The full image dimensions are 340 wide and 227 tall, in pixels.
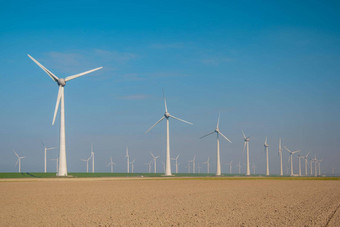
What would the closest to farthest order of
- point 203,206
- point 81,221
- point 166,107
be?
point 81,221
point 203,206
point 166,107

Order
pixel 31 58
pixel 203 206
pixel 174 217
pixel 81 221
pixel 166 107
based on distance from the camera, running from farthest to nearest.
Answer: pixel 166 107
pixel 31 58
pixel 203 206
pixel 174 217
pixel 81 221

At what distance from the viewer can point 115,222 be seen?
20.6 meters

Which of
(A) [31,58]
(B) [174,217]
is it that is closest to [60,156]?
(A) [31,58]

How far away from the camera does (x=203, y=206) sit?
28.3 meters

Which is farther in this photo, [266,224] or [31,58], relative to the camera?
[31,58]

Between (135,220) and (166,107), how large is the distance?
102 meters

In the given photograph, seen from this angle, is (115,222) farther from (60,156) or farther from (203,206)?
(60,156)

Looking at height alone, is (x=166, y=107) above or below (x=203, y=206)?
above

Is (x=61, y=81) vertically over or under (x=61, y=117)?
over

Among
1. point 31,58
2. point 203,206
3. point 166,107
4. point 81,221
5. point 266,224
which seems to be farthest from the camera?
point 166,107

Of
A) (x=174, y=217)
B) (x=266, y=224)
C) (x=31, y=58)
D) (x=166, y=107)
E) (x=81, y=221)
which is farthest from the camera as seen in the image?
(x=166, y=107)

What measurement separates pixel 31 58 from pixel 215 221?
70305mm

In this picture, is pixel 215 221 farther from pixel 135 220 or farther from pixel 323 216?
pixel 323 216

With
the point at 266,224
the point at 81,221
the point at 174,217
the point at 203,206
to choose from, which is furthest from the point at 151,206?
the point at 266,224
